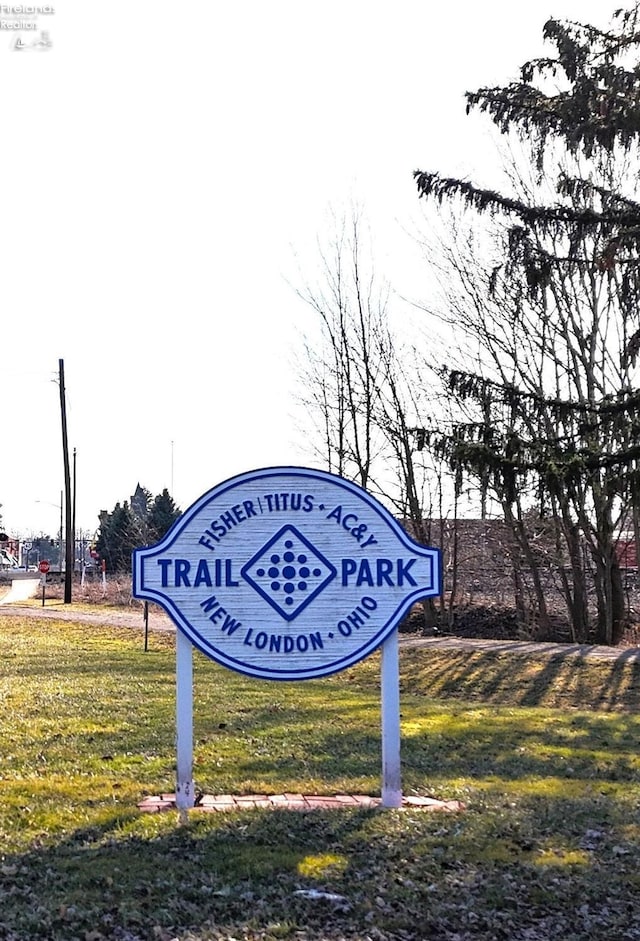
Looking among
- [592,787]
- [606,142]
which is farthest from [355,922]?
[606,142]

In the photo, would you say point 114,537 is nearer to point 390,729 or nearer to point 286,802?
point 286,802

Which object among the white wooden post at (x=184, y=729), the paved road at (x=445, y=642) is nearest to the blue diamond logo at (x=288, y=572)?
the white wooden post at (x=184, y=729)

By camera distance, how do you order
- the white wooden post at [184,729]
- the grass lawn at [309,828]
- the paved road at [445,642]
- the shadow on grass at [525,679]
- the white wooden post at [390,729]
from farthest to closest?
1. the paved road at [445,642]
2. the shadow on grass at [525,679]
3. the white wooden post at [390,729]
4. the white wooden post at [184,729]
5. the grass lawn at [309,828]

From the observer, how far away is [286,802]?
6.86 metres

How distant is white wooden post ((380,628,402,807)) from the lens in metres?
6.77

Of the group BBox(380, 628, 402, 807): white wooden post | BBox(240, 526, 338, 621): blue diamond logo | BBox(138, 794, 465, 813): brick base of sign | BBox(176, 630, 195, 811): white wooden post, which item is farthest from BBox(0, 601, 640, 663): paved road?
BBox(380, 628, 402, 807): white wooden post

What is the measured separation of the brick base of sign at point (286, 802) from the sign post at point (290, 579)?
251 millimetres

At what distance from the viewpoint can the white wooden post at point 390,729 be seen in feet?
22.2

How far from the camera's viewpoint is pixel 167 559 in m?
6.83

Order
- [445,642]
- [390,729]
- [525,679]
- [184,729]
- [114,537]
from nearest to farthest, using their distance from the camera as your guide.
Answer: [184,729]
[390,729]
[525,679]
[445,642]
[114,537]

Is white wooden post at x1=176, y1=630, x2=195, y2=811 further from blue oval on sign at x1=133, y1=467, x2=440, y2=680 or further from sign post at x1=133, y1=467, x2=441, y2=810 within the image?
blue oval on sign at x1=133, y1=467, x2=440, y2=680

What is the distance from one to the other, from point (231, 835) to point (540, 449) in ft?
29.7

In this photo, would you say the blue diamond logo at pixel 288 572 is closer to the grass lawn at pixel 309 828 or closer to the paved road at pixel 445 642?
the grass lawn at pixel 309 828

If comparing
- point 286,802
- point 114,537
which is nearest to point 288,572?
point 286,802
